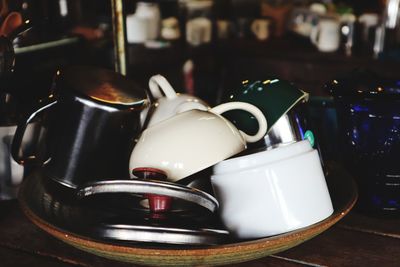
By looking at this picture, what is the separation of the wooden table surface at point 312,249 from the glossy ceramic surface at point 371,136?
4 centimetres

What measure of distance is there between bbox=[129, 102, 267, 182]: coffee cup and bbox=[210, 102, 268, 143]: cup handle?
0.02m

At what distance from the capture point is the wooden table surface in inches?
29.3

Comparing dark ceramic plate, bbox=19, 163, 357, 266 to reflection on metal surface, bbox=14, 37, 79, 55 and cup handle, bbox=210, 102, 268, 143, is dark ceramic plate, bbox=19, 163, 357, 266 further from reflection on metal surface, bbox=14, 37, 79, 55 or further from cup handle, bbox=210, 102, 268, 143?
reflection on metal surface, bbox=14, 37, 79, 55

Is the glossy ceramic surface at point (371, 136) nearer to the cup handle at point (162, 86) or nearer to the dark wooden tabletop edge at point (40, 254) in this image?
the cup handle at point (162, 86)

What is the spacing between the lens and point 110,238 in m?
0.66

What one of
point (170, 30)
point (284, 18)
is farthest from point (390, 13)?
point (170, 30)

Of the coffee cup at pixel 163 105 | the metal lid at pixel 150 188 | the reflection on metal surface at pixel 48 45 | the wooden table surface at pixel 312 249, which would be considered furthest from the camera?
the reflection on metal surface at pixel 48 45

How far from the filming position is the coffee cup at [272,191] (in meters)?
0.70

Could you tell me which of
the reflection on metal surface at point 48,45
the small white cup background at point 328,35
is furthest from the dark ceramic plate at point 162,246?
the small white cup background at point 328,35

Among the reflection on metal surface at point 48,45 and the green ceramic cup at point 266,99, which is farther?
the reflection on metal surface at point 48,45

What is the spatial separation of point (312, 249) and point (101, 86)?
412 mm

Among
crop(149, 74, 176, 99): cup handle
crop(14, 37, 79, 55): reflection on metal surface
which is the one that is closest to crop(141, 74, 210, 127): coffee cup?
crop(149, 74, 176, 99): cup handle

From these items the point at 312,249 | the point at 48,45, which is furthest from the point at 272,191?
the point at 48,45

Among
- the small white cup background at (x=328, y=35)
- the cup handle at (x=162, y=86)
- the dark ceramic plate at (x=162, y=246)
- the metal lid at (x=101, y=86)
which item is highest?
the metal lid at (x=101, y=86)
